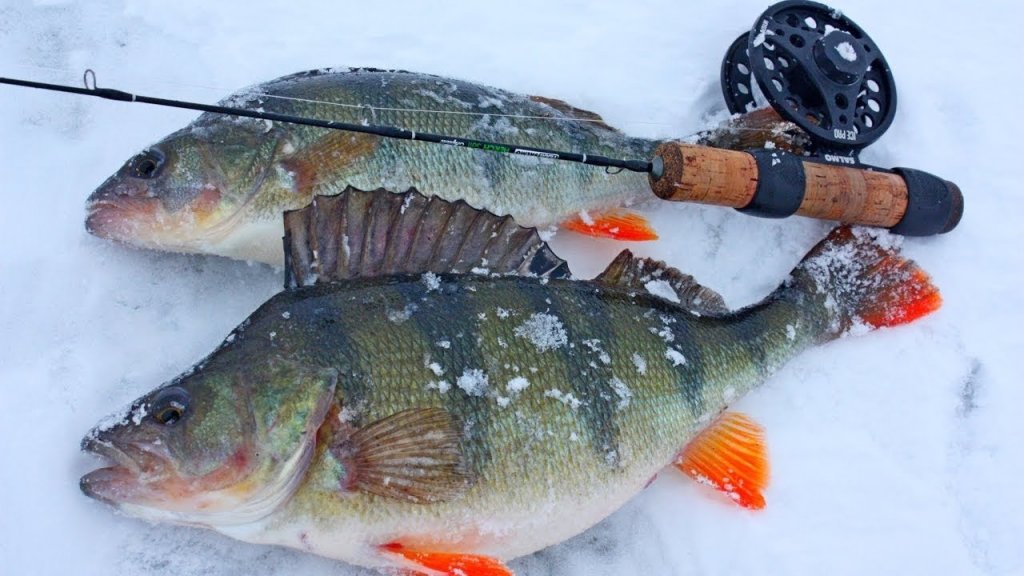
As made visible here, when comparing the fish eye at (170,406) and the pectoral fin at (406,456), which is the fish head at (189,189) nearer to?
the fish eye at (170,406)

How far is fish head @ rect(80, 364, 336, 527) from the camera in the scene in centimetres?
186

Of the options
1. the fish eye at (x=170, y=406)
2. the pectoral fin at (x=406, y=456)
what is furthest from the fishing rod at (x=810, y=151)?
the fish eye at (x=170, y=406)

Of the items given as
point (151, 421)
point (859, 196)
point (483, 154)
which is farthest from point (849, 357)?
point (151, 421)

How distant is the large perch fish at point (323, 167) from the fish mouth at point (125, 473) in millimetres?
789

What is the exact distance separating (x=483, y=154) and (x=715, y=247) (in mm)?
952

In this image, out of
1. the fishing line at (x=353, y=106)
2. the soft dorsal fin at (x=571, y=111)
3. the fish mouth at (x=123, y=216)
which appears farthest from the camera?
the soft dorsal fin at (x=571, y=111)

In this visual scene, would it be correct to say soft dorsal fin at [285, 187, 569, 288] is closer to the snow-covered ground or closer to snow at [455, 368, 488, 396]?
snow at [455, 368, 488, 396]

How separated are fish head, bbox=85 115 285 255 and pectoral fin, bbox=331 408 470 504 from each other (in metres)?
0.91

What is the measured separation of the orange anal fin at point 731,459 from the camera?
7.99 feet

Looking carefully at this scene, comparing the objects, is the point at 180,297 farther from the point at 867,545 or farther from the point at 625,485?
the point at 867,545

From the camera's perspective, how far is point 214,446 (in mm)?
1866

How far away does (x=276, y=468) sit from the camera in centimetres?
188

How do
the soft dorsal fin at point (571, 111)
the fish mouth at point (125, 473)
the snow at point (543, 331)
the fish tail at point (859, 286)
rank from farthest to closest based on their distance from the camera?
the soft dorsal fin at point (571, 111) → the fish tail at point (859, 286) → the snow at point (543, 331) → the fish mouth at point (125, 473)

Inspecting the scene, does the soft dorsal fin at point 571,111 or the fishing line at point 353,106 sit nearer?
the fishing line at point 353,106
